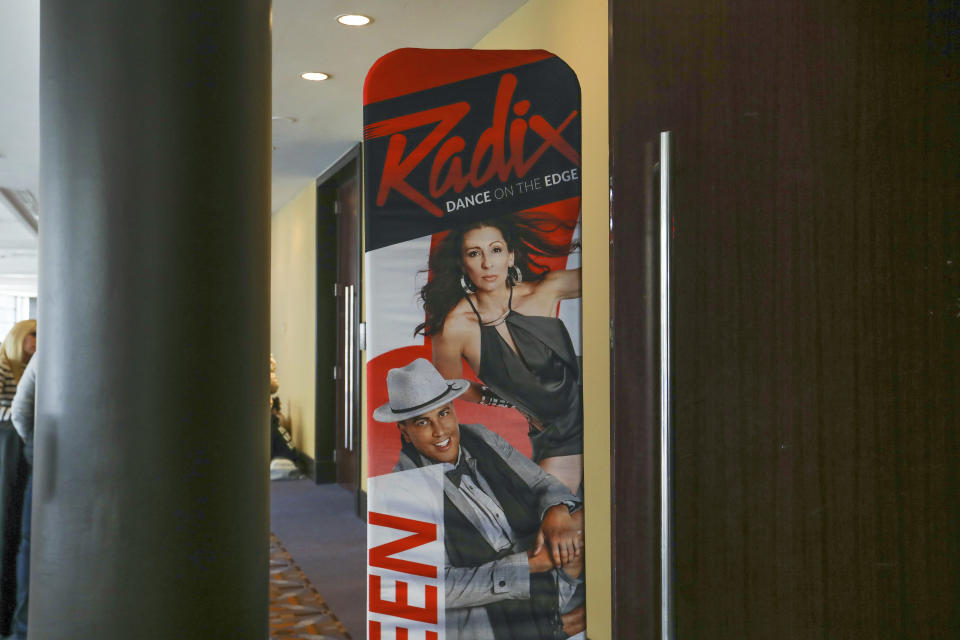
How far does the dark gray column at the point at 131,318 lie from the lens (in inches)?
80.1

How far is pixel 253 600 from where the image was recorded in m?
2.27

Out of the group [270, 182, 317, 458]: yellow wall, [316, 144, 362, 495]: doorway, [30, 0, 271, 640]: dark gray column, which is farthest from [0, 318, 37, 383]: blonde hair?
[270, 182, 317, 458]: yellow wall

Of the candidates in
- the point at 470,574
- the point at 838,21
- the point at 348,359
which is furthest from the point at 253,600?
the point at 348,359

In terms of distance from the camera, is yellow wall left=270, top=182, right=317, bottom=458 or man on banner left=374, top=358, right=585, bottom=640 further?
yellow wall left=270, top=182, right=317, bottom=458

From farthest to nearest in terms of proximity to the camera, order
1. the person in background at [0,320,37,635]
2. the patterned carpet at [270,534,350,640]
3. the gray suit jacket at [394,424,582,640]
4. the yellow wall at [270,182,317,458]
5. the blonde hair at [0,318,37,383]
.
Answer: the yellow wall at [270,182,317,458]
the blonde hair at [0,318,37,383]
the patterned carpet at [270,534,350,640]
the person in background at [0,320,37,635]
the gray suit jacket at [394,424,582,640]

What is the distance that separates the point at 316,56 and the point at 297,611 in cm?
299

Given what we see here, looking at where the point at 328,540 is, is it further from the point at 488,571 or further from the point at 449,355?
the point at 449,355

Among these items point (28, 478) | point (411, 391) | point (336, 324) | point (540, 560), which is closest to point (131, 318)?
point (411, 391)

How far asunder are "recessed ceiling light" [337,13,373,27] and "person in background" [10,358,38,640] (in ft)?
7.02

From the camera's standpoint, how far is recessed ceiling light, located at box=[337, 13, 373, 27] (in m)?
3.84

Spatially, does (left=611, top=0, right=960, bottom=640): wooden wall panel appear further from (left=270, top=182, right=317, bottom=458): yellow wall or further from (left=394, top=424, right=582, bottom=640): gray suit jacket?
(left=270, top=182, right=317, bottom=458): yellow wall

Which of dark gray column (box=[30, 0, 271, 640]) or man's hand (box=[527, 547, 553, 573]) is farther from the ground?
dark gray column (box=[30, 0, 271, 640])

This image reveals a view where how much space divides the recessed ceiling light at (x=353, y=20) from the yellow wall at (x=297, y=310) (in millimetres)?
3844

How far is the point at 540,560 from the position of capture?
207 centimetres
